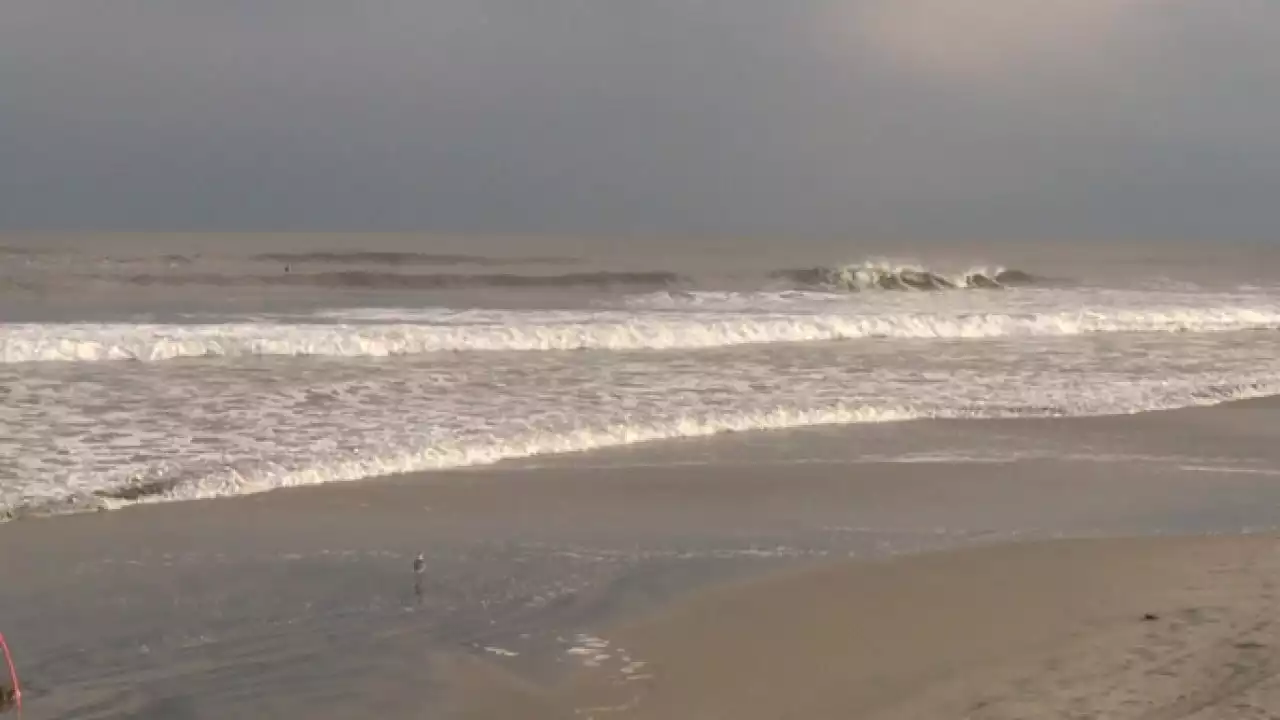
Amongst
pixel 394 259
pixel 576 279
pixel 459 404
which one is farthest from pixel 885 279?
pixel 459 404

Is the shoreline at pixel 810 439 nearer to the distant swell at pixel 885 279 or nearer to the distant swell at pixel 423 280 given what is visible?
the distant swell at pixel 885 279

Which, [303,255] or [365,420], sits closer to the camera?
[365,420]

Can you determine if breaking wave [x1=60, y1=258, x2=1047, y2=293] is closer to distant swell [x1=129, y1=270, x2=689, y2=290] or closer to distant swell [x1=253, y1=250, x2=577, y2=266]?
distant swell [x1=129, y1=270, x2=689, y2=290]

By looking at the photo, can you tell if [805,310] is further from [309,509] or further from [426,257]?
[426,257]

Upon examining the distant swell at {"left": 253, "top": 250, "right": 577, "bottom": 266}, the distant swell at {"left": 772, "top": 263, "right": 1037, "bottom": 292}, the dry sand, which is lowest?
the dry sand

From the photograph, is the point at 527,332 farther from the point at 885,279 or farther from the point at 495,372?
the point at 885,279

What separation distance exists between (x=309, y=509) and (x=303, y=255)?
1735 inches

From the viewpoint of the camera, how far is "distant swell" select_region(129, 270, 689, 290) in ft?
115

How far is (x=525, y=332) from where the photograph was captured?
704 inches

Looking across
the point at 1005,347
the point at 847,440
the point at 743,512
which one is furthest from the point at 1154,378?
the point at 743,512

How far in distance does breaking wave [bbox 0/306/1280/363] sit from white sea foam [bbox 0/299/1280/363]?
0.06 feet

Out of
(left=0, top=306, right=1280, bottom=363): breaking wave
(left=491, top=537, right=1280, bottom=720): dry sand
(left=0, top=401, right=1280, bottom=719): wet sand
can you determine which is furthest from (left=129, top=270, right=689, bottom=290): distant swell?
(left=491, top=537, right=1280, bottom=720): dry sand

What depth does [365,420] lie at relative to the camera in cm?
1048

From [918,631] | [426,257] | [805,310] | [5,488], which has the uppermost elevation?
[426,257]
